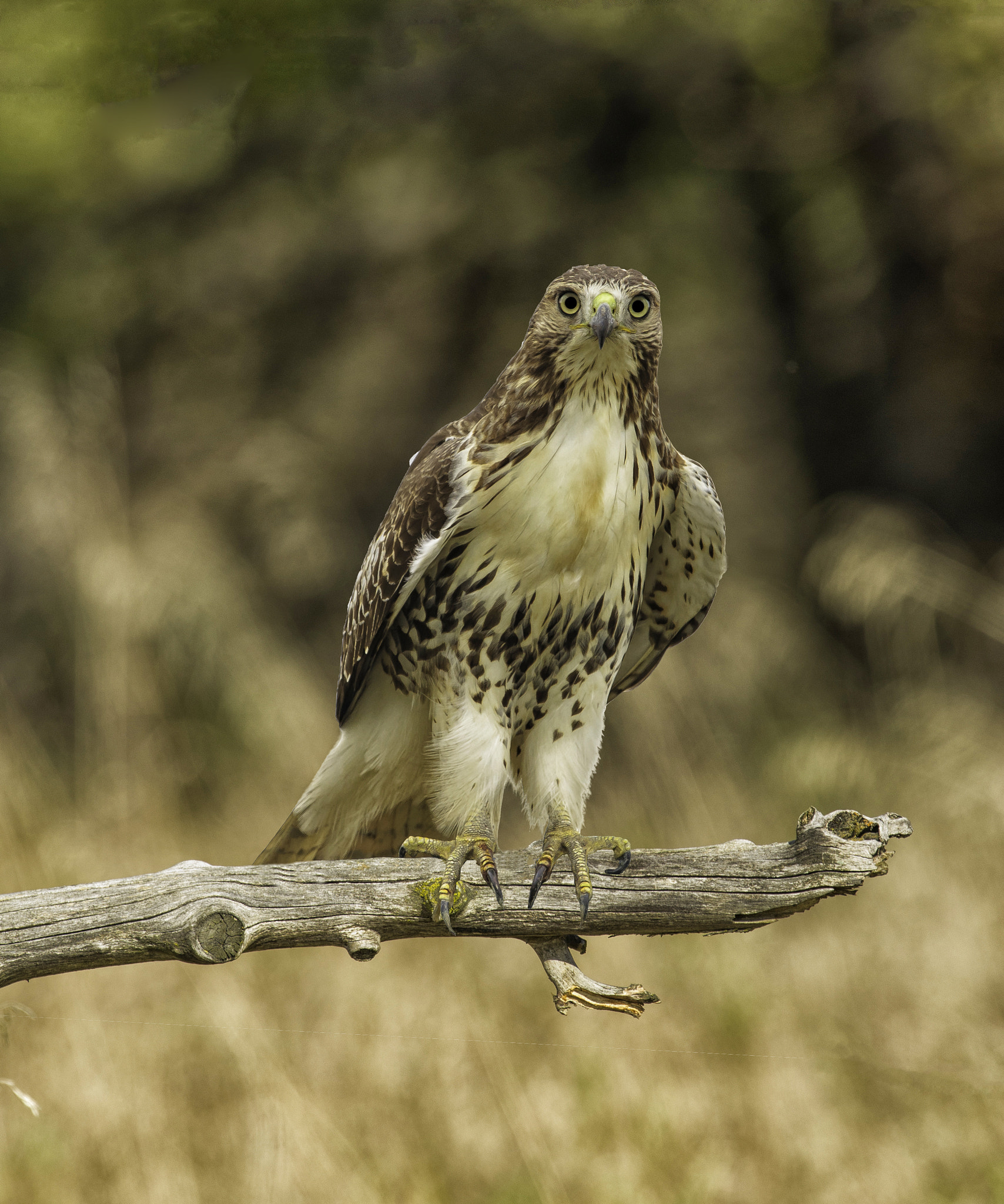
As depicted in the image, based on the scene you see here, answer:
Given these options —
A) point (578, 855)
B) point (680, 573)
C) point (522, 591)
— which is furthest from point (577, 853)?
point (680, 573)

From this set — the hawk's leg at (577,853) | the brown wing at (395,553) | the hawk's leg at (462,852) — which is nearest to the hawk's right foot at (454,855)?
the hawk's leg at (462,852)

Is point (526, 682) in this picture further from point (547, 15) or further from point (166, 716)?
point (547, 15)

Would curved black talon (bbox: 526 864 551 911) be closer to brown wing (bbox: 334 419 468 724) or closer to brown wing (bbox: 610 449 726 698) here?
brown wing (bbox: 334 419 468 724)

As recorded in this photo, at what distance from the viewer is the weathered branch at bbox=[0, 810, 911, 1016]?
7.27 ft

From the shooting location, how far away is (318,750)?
189 inches

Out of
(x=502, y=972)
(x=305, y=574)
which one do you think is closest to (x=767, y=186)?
(x=305, y=574)

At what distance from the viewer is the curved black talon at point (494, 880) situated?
7.89ft

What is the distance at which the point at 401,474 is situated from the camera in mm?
7305

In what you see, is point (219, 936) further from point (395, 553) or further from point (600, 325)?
point (600, 325)

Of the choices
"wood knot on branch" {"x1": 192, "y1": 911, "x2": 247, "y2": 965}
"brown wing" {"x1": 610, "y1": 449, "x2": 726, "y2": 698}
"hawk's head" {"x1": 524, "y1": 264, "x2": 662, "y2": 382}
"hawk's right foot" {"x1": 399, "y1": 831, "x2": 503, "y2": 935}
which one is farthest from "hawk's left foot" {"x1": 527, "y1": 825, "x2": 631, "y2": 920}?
"hawk's head" {"x1": 524, "y1": 264, "x2": 662, "y2": 382}

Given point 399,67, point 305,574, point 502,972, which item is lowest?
point 502,972

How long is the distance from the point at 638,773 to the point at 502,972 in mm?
1243

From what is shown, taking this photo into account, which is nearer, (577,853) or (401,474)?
(577,853)

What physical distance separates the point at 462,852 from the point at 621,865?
14.7 inches
